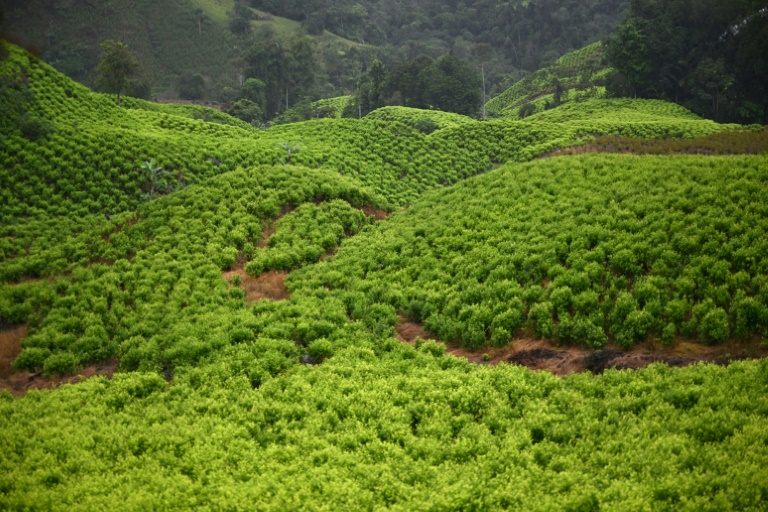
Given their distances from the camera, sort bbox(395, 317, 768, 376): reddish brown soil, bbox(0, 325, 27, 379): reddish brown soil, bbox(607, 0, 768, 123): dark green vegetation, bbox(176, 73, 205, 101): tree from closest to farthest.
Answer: bbox(395, 317, 768, 376): reddish brown soil, bbox(0, 325, 27, 379): reddish brown soil, bbox(607, 0, 768, 123): dark green vegetation, bbox(176, 73, 205, 101): tree

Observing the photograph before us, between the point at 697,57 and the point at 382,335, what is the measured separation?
6819cm

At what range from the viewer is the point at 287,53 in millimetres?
100438

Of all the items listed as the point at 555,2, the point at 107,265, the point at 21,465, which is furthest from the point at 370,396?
the point at 555,2

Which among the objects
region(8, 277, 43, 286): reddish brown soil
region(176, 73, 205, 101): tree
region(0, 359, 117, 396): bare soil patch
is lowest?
region(0, 359, 117, 396): bare soil patch

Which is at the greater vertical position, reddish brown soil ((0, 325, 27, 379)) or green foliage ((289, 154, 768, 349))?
green foliage ((289, 154, 768, 349))

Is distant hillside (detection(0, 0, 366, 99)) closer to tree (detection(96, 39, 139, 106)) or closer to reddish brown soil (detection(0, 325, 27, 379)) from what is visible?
tree (detection(96, 39, 139, 106))

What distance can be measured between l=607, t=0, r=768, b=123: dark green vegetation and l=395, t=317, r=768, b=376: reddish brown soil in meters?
56.8

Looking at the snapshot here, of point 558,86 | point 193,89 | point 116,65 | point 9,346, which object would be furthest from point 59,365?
point 193,89

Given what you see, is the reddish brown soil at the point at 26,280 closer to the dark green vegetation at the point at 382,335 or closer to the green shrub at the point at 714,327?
the dark green vegetation at the point at 382,335

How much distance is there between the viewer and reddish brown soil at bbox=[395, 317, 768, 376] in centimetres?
1116

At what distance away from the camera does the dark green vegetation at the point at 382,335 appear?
8.54 m

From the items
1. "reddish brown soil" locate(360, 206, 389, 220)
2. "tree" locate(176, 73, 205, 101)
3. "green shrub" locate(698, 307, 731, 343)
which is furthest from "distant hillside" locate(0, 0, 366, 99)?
"green shrub" locate(698, 307, 731, 343)

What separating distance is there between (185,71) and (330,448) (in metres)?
123

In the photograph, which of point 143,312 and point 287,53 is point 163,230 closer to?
point 143,312
